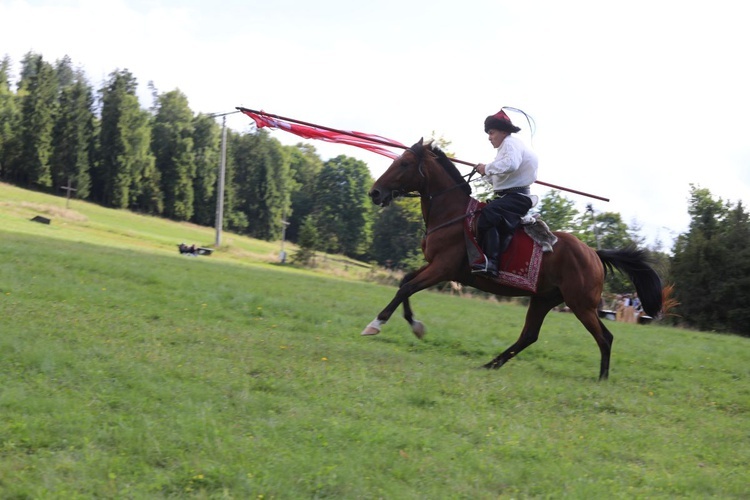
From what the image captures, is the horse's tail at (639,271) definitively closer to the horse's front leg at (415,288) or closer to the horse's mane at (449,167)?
the horse's mane at (449,167)

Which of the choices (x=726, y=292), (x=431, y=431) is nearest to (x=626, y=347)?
(x=431, y=431)

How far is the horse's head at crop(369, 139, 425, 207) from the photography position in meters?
10.3

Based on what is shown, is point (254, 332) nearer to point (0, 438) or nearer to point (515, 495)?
point (0, 438)

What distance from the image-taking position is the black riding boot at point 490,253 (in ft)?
32.2

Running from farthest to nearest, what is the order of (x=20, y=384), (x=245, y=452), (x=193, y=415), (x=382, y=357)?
(x=382, y=357), (x=20, y=384), (x=193, y=415), (x=245, y=452)

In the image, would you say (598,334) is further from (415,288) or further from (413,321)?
(415,288)

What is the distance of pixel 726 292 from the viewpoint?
30.9 metres

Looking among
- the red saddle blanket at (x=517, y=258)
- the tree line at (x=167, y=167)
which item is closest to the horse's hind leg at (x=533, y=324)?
the red saddle blanket at (x=517, y=258)

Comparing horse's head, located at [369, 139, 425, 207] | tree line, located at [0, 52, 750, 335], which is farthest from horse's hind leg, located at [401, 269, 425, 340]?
tree line, located at [0, 52, 750, 335]

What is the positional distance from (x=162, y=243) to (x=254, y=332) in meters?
Result: 47.6

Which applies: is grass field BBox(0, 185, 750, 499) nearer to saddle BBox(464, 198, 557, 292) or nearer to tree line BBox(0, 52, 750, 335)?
saddle BBox(464, 198, 557, 292)

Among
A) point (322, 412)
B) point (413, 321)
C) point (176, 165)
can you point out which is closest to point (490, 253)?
point (413, 321)

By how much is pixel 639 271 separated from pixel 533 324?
6.77ft

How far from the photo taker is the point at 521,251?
33.0 feet
